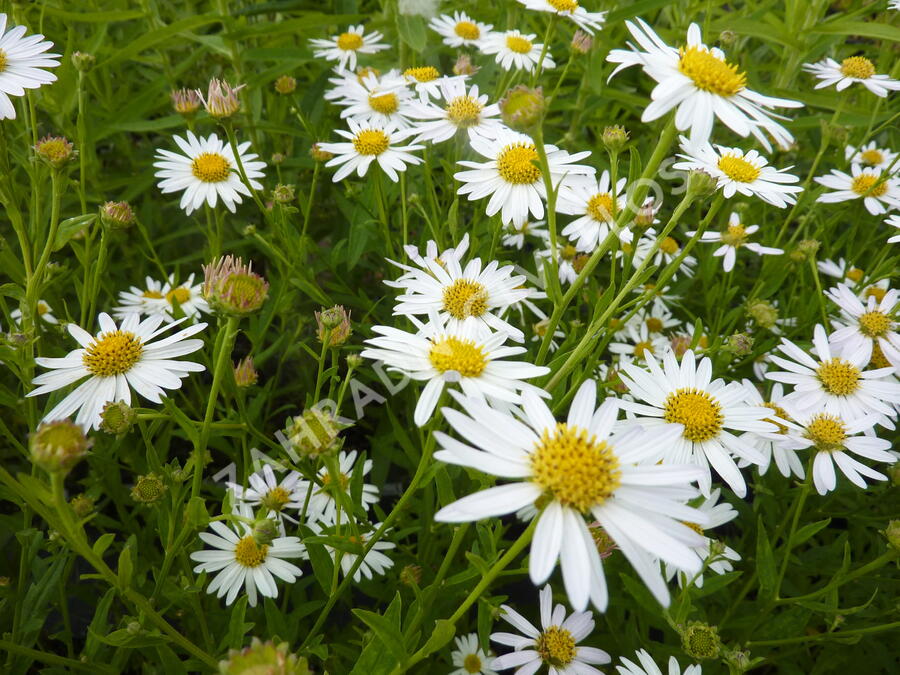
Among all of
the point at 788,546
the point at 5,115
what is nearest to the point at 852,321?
the point at 788,546

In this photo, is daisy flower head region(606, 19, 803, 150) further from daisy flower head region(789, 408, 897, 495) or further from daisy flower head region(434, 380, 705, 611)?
daisy flower head region(789, 408, 897, 495)

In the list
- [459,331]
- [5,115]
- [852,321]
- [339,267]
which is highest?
[339,267]

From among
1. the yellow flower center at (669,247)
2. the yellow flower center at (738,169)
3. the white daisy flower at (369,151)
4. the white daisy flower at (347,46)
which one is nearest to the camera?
the yellow flower center at (738,169)

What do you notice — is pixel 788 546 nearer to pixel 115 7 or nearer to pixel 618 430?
pixel 618 430

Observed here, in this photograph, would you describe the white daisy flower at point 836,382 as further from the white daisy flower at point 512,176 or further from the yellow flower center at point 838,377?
the white daisy flower at point 512,176

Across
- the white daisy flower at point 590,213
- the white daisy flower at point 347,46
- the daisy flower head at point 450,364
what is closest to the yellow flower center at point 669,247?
the white daisy flower at point 590,213
